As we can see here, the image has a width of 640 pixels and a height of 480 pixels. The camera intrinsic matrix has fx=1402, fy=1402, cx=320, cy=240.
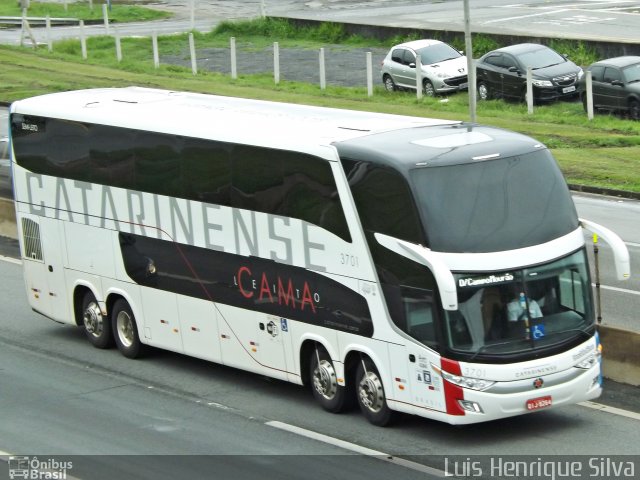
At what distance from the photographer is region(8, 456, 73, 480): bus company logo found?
14095mm

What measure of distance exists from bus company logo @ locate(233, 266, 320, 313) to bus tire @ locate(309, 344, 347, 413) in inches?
21.9

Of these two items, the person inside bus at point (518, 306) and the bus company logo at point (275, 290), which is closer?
the person inside bus at point (518, 306)

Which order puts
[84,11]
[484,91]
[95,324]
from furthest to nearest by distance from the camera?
[84,11], [484,91], [95,324]

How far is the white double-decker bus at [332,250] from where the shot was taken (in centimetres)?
1451

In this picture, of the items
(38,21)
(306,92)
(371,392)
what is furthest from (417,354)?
(38,21)

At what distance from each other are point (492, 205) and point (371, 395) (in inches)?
99.8

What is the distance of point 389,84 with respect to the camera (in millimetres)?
45594

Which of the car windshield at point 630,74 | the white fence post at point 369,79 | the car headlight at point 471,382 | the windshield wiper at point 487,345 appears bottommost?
the white fence post at point 369,79

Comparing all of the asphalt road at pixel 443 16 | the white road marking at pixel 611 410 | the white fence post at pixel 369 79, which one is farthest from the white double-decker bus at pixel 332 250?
the asphalt road at pixel 443 16

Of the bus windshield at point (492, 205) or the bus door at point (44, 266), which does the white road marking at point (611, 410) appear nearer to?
the bus windshield at point (492, 205)

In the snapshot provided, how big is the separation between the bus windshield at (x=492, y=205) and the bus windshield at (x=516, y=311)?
13.1 inches

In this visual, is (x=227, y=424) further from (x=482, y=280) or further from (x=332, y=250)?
(x=482, y=280)

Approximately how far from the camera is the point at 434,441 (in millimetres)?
14836

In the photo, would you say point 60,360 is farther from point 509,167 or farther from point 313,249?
point 509,167
